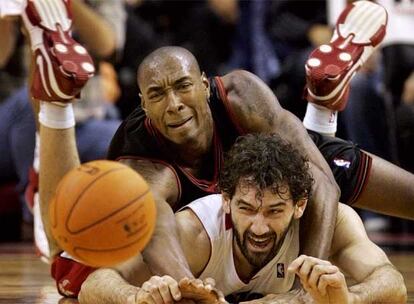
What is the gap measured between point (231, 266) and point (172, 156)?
2.06 feet

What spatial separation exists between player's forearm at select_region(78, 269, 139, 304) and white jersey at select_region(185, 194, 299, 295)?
0.35 meters

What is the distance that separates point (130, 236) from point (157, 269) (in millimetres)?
413

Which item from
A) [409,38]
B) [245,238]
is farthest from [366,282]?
[409,38]

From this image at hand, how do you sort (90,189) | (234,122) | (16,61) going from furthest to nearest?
(16,61) → (234,122) → (90,189)

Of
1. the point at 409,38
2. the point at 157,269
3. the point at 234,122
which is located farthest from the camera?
the point at 409,38

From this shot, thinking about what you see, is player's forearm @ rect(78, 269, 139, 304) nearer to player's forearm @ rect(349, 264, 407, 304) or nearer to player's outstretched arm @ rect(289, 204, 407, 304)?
player's outstretched arm @ rect(289, 204, 407, 304)

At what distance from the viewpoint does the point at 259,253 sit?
13.0 feet

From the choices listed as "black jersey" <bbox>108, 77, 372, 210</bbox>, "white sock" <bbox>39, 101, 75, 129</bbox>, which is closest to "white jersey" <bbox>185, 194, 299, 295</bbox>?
"black jersey" <bbox>108, 77, 372, 210</bbox>

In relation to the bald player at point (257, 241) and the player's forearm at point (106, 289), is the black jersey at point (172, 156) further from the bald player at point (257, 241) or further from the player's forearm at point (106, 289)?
the player's forearm at point (106, 289)

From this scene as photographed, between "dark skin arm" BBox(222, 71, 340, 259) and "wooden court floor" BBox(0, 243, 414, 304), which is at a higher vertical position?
"dark skin arm" BBox(222, 71, 340, 259)

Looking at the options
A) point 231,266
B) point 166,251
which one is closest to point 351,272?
point 231,266

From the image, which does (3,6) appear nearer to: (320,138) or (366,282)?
(320,138)

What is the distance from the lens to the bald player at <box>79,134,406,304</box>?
12.6ft

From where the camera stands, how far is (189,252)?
4.02 meters
